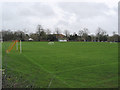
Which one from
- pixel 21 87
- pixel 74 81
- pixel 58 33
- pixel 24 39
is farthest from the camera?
pixel 58 33

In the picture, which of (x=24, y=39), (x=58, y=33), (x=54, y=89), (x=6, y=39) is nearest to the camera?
(x=54, y=89)

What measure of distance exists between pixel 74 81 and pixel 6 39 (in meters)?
61.9

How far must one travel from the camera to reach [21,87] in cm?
470

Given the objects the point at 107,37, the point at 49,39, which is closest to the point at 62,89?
the point at 49,39

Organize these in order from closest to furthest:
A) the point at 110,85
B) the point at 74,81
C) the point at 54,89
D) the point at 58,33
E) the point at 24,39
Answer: the point at 54,89 → the point at 110,85 → the point at 74,81 → the point at 24,39 → the point at 58,33

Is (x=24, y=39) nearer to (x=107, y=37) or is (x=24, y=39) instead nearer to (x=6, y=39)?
(x=6, y=39)

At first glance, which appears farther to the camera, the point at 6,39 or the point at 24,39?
the point at 24,39

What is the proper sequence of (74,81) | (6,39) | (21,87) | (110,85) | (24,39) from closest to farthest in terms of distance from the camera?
(21,87) → (110,85) → (74,81) → (6,39) → (24,39)

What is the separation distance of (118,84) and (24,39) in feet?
238

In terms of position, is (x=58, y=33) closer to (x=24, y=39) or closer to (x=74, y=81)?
(x=24, y=39)

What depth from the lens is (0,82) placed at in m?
5.12

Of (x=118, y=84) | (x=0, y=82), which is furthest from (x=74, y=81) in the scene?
(x=0, y=82)

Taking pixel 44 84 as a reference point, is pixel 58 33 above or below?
above

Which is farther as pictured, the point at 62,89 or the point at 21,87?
the point at 62,89
